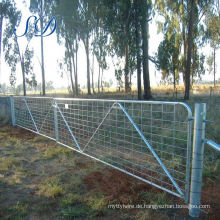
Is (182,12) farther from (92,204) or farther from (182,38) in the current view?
(92,204)

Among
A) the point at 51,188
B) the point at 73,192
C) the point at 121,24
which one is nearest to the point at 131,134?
the point at 73,192

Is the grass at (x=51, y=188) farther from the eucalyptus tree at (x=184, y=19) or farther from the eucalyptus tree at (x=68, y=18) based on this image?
the eucalyptus tree at (x=68, y=18)

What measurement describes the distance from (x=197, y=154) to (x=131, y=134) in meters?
3.56

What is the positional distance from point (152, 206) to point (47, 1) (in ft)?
80.8

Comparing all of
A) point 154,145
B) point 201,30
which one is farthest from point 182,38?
point 154,145

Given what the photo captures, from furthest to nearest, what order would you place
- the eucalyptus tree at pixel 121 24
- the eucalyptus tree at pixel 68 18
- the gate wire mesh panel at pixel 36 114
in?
the eucalyptus tree at pixel 68 18
the eucalyptus tree at pixel 121 24
the gate wire mesh panel at pixel 36 114

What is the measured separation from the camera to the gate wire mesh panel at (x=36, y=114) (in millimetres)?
6211

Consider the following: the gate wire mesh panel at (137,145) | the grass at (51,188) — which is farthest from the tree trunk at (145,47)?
the grass at (51,188)

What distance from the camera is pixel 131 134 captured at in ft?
18.7

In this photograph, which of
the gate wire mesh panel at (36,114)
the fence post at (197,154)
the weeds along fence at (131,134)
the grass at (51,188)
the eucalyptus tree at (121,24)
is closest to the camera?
the fence post at (197,154)

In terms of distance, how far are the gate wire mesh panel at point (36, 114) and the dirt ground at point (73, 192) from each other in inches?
78.1

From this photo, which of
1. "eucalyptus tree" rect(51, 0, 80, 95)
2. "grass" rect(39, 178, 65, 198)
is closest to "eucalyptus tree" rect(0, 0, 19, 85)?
"eucalyptus tree" rect(51, 0, 80, 95)

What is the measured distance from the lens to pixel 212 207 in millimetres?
2414

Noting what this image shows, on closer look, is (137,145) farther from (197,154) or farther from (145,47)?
(145,47)
